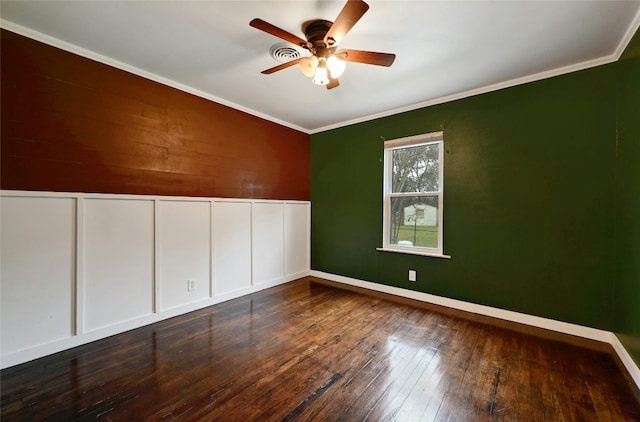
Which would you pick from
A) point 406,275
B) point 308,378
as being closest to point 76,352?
point 308,378

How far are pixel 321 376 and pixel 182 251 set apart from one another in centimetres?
205

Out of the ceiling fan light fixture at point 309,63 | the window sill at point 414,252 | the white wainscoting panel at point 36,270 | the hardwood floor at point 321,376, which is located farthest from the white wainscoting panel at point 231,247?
the ceiling fan light fixture at point 309,63

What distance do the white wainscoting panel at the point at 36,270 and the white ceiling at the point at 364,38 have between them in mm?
1408

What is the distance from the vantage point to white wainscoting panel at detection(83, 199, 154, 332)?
2.32 m

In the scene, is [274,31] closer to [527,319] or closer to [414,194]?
[414,194]

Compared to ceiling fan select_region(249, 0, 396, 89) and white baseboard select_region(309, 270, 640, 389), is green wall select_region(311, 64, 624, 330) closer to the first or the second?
white baseboard select_region(309, 270, 640, 389)

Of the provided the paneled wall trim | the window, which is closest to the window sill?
the window

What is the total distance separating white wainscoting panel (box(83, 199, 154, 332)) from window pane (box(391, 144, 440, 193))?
3078mm

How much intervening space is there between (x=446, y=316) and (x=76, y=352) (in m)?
3.51

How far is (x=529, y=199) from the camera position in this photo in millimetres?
2689

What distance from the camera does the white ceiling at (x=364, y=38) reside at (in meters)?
1.80

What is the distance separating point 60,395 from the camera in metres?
1.67

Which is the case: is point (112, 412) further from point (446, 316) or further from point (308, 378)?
point (446, 316)

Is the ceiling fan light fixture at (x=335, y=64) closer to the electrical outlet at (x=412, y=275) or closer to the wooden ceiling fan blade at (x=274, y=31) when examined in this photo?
the wooden ceiling fan blade at (x=274, y=31)
